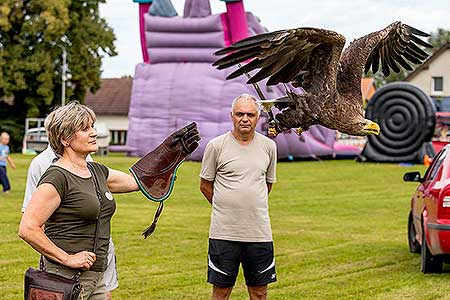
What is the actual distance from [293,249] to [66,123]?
7311 mm

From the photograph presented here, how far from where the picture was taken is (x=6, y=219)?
1407 cm

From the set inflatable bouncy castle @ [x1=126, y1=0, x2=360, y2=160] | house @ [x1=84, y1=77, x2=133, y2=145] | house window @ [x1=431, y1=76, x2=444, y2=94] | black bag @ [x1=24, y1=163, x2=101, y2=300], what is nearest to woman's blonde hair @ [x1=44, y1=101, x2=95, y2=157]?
black bag @ [x1=24, y1=163, x2=101, y2=300]

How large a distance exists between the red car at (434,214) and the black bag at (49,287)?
5089 mm

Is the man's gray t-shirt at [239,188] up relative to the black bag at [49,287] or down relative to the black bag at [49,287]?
up

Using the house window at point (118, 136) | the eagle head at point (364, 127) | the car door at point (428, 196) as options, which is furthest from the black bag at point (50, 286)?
the house window at point (118, 136)

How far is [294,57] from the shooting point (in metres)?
4.84

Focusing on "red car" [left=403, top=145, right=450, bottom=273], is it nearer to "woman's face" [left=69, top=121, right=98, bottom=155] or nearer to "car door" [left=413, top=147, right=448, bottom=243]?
"car door" [left=413, top=147, right=448, bottom=243]

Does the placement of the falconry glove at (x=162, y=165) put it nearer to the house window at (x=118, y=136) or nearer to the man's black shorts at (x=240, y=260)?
the man's black shorts at (x=240, y=260)

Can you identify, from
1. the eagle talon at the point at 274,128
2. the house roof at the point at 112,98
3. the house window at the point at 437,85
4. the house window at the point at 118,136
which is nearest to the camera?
the eagle talon at the point at 274,128

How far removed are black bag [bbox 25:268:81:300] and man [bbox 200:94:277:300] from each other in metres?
1.97

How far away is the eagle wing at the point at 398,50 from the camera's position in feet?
20.1

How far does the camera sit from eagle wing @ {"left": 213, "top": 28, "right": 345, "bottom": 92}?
15.1 feet

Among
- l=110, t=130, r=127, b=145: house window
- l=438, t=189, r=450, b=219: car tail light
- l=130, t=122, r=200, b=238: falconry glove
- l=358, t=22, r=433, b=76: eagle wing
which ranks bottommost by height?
l=110, t=130, r=127, b=145: house window

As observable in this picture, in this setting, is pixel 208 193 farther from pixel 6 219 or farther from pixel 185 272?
pixel 6 219
